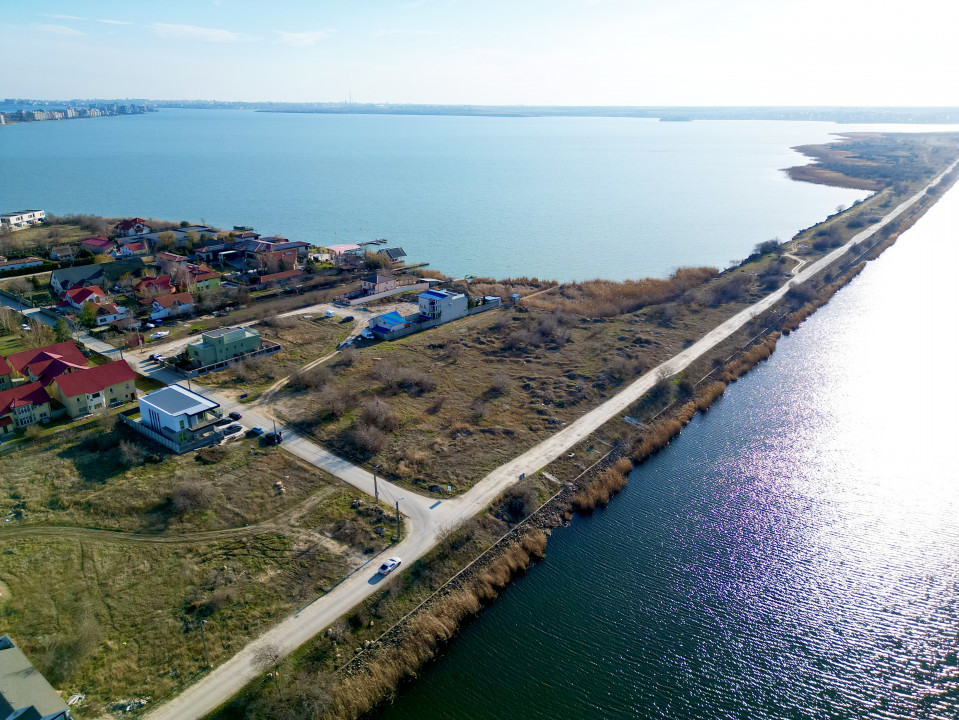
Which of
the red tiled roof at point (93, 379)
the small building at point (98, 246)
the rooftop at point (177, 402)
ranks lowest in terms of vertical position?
the rooftop at point (177, 402)

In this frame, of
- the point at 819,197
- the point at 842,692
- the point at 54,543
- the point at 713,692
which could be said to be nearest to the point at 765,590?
the point at 842,692

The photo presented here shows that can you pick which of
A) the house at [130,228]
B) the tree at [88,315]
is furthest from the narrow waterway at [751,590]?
the house at [130,228]

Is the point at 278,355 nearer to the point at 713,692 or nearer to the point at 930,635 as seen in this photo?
the point at 713,692

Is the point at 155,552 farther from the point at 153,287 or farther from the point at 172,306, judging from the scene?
the point at 153,287

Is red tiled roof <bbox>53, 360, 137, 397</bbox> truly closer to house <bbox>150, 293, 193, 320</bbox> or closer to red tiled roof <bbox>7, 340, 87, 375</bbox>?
red tiled roof <bbox>7, 340, 87, 375</bbox>

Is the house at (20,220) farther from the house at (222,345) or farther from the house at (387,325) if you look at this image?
the house at (387,325)
